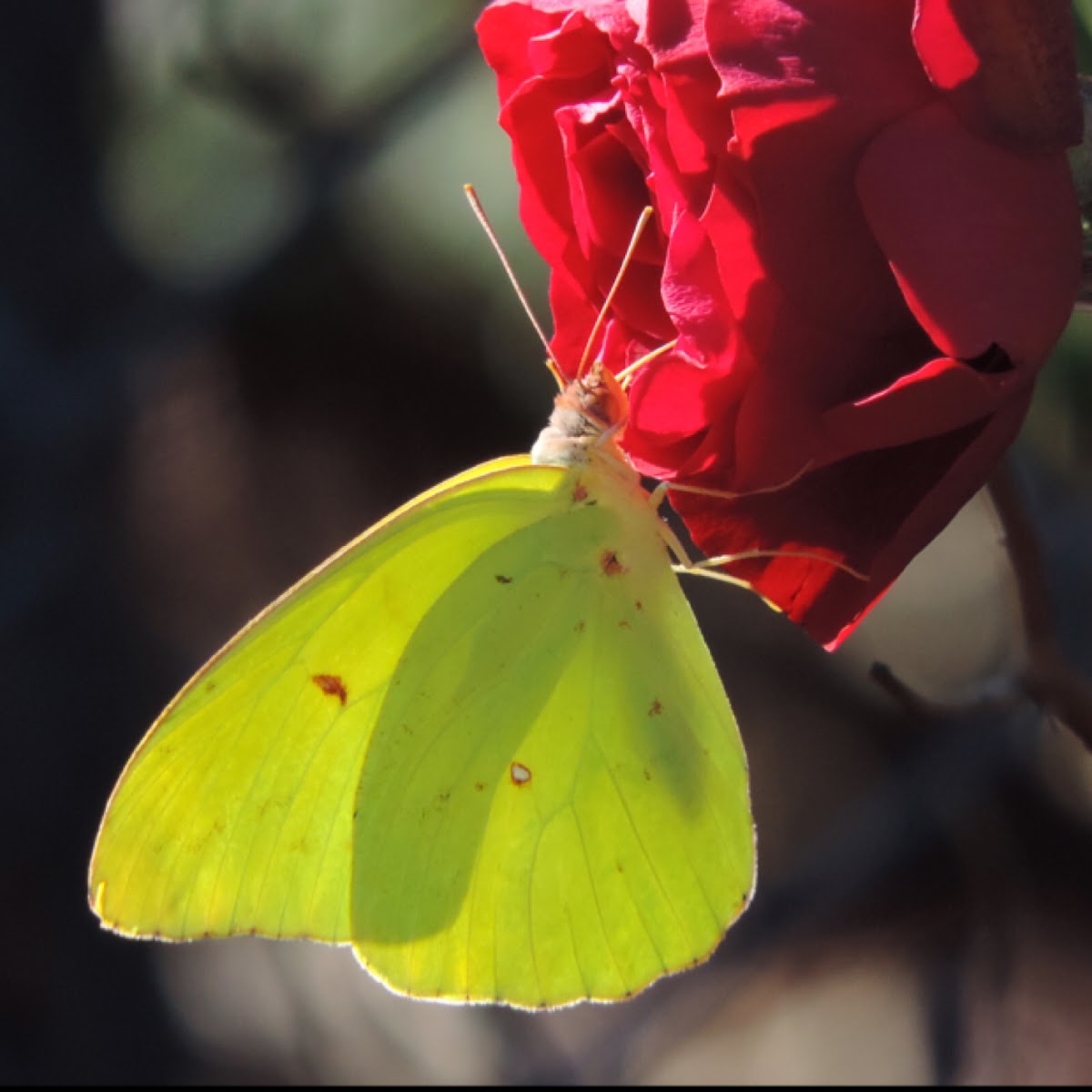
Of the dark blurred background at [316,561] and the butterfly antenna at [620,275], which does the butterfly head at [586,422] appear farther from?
the dark blurred background at [316,561]

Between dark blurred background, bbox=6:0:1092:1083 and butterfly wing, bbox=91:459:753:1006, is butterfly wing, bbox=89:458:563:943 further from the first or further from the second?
dark blurred background, bbox=6:0:1092:1083

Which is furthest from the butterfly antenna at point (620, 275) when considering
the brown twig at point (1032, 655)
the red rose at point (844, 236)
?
the brown twig at point (1032, 655)

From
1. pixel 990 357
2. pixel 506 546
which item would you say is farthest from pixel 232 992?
pixel 990 357

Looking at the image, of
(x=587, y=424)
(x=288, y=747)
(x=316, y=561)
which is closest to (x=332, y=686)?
(x=288, y=747)

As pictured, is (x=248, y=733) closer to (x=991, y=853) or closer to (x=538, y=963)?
(x=538, y=963)

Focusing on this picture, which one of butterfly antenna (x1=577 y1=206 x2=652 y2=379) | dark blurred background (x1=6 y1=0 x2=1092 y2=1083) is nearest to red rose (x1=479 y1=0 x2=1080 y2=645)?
butterfly antenna (x1=577 y1=206 x2=652 y2=379)

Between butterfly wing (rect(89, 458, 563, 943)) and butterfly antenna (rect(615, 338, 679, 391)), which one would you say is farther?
butterfly wing (rect(89, 458, 563, 943))

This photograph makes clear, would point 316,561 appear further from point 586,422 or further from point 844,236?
point 844,236
